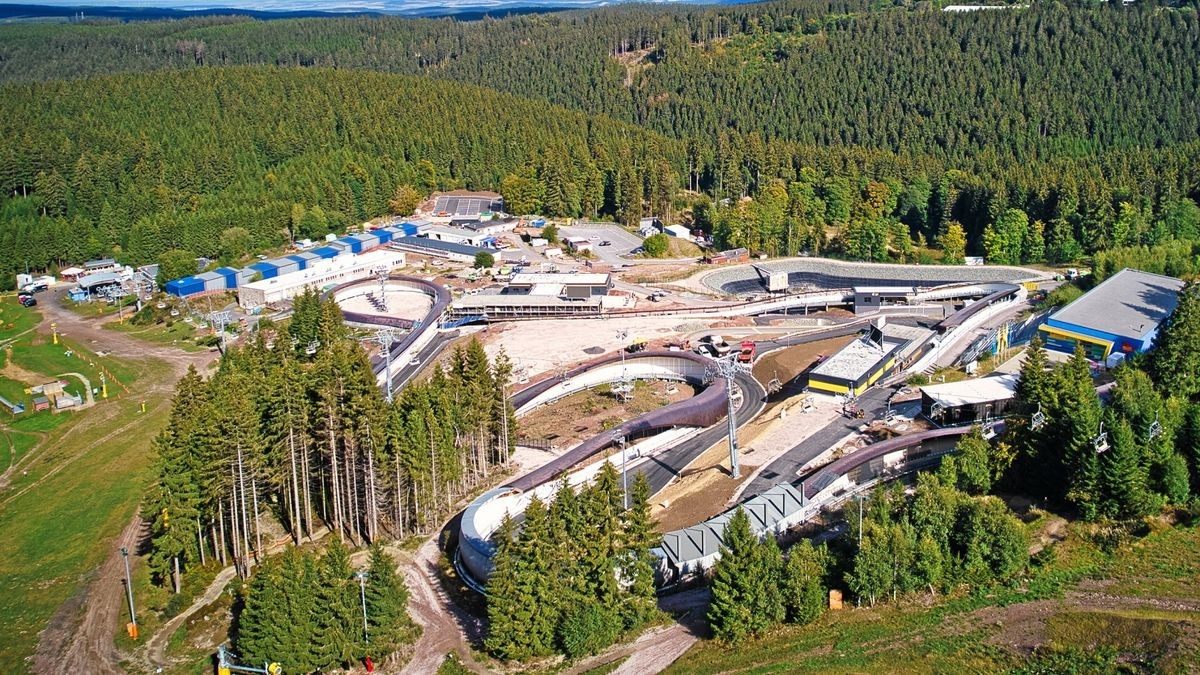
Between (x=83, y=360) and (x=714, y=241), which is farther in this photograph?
(x=714, y=241)

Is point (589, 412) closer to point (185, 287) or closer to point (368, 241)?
point (185, 287)

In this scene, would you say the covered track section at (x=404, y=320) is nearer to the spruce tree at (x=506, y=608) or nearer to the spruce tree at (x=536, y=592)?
the spruce tree at (x=536, y=592)

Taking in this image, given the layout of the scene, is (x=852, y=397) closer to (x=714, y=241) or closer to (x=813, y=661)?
(x=813, y=661)

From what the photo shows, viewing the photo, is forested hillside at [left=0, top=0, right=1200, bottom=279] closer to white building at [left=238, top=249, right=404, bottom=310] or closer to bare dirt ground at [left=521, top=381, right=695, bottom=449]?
white building at [left=238, top=249, right=404, bottom=310]

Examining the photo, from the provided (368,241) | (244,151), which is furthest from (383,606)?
(244,151)

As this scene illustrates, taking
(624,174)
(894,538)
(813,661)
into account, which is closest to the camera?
(813,661)

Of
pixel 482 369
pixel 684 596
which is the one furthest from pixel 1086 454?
pixel 482 369

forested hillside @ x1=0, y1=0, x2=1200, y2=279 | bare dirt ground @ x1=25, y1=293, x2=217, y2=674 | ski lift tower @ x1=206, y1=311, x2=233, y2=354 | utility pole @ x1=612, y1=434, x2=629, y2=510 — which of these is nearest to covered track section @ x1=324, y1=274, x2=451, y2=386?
ski lift tower @ x1=206, y1=311, x2=233, y2=354

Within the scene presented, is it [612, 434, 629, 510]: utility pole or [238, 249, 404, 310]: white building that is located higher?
[612, 434, 629, 510]: utility pole
